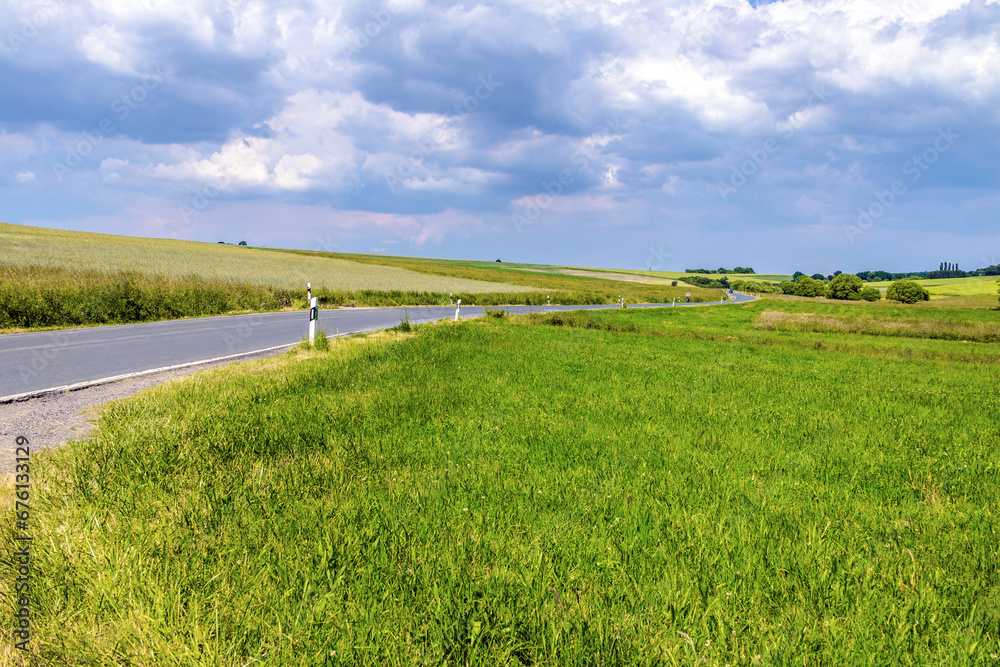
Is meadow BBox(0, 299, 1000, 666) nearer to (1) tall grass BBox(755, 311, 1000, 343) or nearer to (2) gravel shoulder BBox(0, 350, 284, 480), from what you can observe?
(2) gravel shoulder BBox(0, 350, 284, 480)

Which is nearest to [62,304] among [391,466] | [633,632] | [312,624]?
[391,466]

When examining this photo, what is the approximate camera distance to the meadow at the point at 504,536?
103 inches

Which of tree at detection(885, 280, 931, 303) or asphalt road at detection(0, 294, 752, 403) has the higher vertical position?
tree at detection(885, 280, 931, 303)

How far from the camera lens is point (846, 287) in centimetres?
8938

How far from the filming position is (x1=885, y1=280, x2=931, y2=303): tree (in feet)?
243

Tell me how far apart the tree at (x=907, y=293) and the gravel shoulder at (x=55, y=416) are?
94.5m

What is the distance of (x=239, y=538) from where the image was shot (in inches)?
137

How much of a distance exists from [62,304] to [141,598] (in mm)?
21623

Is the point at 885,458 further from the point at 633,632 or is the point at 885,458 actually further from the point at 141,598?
the point at 141,598

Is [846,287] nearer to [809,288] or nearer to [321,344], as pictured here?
[809,288]

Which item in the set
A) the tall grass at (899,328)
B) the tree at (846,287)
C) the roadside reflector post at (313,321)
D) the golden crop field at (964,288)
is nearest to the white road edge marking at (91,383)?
the roadside reflector post at (313,321)

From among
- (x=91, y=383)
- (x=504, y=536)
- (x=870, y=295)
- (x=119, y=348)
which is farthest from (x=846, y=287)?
(x=91, y=383)

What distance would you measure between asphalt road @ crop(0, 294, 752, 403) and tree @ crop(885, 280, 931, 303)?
3429 inches

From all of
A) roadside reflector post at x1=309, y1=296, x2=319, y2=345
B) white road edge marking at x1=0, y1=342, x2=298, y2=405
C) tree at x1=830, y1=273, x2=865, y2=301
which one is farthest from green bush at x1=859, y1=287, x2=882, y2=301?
white road edge marking at x1=0, y1=342, x2=298, y2=405
